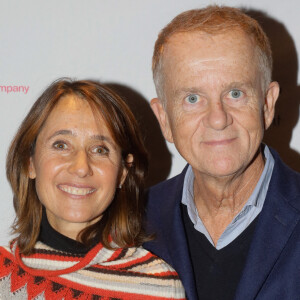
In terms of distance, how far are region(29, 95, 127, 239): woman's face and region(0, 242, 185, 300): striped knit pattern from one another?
157 mm

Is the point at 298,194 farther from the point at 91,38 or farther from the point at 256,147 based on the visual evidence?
the point at 91,38

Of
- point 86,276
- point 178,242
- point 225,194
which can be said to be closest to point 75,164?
point 86,276

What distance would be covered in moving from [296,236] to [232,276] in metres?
0.28

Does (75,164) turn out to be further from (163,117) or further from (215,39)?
(215,39)

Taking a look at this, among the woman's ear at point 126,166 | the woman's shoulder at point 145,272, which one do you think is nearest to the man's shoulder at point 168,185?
the woman's ear at point 126,166

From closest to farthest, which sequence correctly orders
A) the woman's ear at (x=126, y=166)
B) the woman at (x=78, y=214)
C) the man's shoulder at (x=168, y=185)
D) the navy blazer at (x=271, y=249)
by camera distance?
1. the navy blazer at (x=271, y=249)
2. the woman at (x=78, y=214)
3. the woman's ear at (x=126, y=166)
4. the man's shoulder at (x=168, y=185)

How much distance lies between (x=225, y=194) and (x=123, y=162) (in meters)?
0.43

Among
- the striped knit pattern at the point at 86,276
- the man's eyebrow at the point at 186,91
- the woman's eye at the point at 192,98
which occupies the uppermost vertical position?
the man's eyebrow at the point at 186,91

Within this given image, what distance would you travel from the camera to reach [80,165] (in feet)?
6.57

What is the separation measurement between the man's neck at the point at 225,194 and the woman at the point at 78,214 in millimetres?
283

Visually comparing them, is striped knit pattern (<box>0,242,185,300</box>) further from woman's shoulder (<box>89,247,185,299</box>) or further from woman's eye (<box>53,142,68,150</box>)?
woman's eye (<box>53,142,68,150</box>)

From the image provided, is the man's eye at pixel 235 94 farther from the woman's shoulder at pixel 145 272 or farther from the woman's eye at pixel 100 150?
the woman's shoulder at pixel 145 272

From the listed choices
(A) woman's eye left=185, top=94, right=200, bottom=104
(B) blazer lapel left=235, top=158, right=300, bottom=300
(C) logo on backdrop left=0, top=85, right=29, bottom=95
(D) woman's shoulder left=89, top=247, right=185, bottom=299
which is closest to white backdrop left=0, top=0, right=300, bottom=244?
(C) logo on backdrop left=0, top=85, right=29, bottom=95

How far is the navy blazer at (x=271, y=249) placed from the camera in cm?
188
